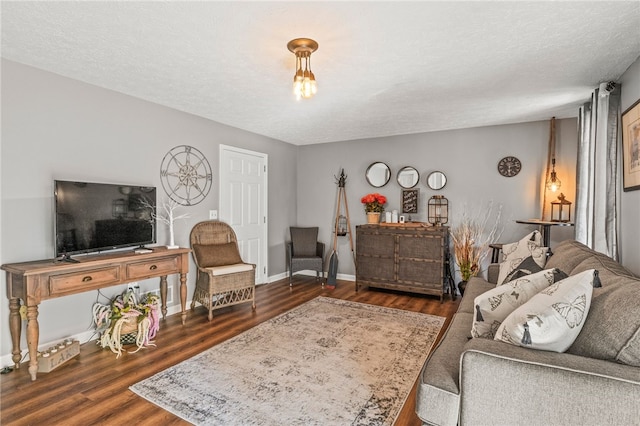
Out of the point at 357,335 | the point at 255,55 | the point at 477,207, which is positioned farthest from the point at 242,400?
the point at 477,207

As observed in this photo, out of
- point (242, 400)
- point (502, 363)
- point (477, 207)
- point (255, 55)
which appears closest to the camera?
point (502, 363)

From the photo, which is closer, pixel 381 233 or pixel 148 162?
pixel 148 162

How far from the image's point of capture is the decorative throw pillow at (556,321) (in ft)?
4.20

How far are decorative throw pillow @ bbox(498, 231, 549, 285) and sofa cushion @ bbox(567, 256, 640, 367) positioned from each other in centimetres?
103

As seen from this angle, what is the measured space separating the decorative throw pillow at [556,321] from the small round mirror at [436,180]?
362cm

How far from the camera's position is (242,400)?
2119 millimetres

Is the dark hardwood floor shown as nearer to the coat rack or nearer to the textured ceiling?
the coat rack

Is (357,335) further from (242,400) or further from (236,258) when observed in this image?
(236,258)

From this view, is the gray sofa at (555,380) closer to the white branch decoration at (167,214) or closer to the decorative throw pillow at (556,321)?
the decorative throw pillow at (556,321)

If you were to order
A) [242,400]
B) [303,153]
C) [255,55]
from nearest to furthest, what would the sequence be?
[242,400] < [255,55] < [303,153]

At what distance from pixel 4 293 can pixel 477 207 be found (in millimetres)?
5176

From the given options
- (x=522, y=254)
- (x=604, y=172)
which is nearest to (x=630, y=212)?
(x=604, y=172)

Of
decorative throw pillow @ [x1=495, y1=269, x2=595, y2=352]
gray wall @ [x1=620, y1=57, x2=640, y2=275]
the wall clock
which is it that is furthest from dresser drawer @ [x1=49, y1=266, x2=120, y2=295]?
the wall clock

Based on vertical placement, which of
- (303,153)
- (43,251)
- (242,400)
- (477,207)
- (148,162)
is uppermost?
(303,153)
